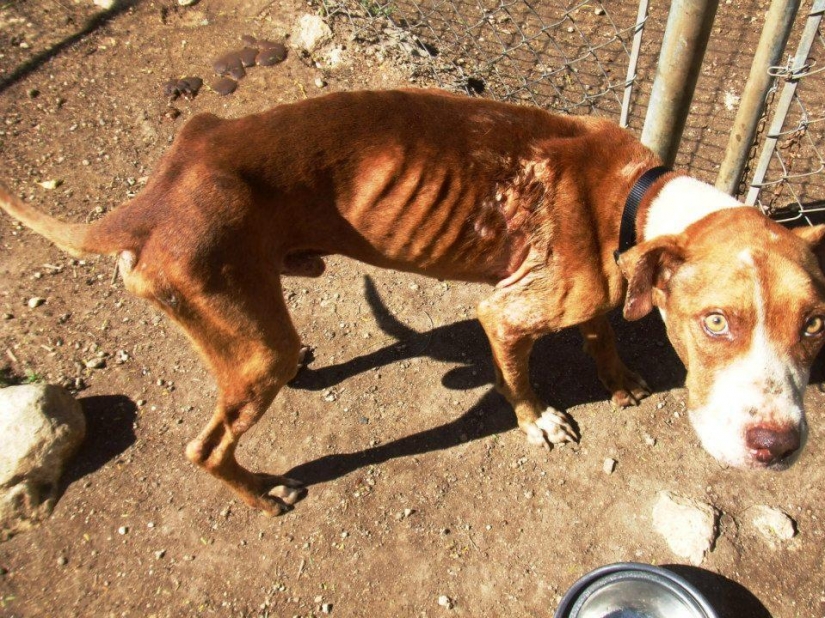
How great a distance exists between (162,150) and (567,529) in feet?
14.1

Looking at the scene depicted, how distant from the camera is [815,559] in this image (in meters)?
3.31

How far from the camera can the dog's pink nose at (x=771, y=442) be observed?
2400 mm

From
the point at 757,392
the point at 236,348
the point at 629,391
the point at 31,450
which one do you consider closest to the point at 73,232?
the point at 236,348

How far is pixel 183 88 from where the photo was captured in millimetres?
5668

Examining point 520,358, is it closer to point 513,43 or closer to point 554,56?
point 554,56

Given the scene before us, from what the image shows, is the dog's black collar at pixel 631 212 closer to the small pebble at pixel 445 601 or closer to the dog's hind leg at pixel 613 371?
the dog's hind leg at pixel 613 371

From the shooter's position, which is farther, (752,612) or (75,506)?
(75,506)

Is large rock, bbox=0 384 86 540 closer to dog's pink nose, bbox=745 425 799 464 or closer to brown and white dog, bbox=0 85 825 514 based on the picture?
brown and white dog, bbox=0 85 825 514

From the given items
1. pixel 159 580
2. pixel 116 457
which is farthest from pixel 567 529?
pixel 116 457

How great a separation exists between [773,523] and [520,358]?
1598 millimetres

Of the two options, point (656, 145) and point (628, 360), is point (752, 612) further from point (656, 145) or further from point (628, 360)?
point (656, 145)

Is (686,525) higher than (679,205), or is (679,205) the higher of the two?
(679,205)

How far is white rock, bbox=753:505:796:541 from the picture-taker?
3.38 metres

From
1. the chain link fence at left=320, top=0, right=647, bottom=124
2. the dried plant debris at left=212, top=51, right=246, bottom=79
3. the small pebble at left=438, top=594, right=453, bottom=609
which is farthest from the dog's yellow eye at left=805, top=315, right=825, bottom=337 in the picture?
the dried plant debris at left=212, top=51, right=246, bottom=79
